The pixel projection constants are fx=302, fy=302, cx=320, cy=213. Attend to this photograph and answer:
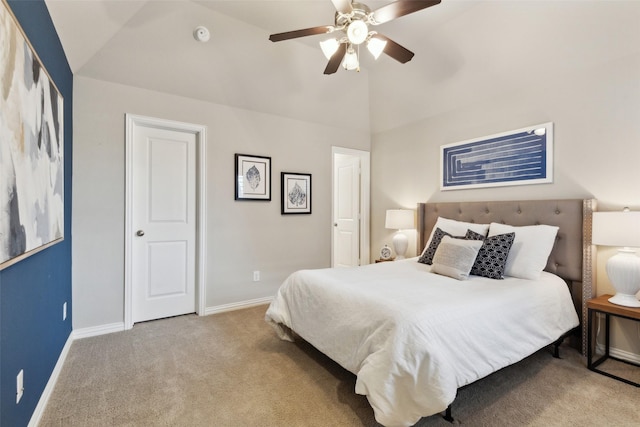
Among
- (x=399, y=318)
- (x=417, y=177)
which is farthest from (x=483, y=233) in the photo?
(x=399, y=318)

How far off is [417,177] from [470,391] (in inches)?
103

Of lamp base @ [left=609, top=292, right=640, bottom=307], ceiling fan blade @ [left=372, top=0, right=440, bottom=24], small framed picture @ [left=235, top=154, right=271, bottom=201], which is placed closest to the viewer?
ceiling fan blade @ [left=372, top=0, right=440, bottom=24]

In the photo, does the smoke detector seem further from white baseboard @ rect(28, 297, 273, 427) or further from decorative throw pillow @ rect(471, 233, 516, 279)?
decorative throw pillow @ rect(471, 233, 516, 279)

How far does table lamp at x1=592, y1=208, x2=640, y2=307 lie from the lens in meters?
2.00

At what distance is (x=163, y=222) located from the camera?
10.5ft

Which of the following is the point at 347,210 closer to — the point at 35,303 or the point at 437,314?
the point at 437,314

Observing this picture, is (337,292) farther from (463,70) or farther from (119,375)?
(463,70)

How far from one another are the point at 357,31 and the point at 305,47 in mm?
1468

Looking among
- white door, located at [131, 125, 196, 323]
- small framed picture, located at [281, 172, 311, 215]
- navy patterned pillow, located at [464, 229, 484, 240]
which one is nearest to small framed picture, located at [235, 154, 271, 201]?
small framed picture, located at [281, 172, 311, 215]

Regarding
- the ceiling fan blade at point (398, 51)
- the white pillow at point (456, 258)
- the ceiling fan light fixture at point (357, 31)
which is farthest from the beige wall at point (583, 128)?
the ceiling fan light fixture at point (357, 31)

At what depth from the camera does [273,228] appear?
151 inches

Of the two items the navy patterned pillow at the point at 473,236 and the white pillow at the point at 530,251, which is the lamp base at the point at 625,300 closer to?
the white pillow at the point at 530,251

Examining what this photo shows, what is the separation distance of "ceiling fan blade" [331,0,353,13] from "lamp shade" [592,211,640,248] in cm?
227

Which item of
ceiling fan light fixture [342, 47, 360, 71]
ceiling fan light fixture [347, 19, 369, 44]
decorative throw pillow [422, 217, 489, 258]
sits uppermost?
ceiling fan light fixture [347, 19, 369, 44]
